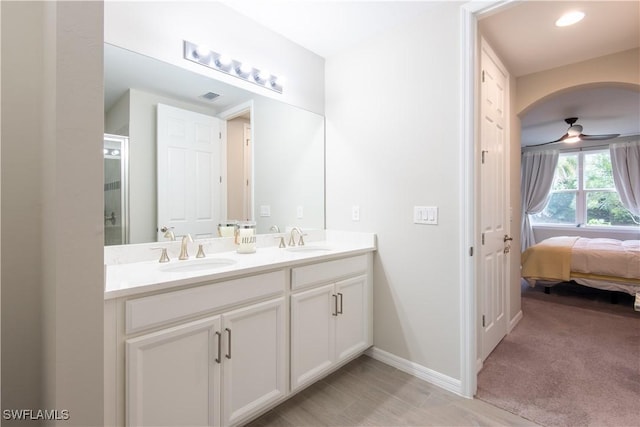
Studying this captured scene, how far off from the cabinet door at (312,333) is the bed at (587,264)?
3.36 m

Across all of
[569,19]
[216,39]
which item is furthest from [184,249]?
[569,19]

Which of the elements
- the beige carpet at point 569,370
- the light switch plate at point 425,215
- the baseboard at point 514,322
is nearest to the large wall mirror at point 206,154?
the light switch plate at point 425,215

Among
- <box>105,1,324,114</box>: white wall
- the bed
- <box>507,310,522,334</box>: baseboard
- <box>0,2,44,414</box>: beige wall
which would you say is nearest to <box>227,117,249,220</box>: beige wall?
<box>105,1,324,114</box>: white wall

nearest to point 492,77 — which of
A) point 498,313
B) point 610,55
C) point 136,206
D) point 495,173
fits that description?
point 495,173

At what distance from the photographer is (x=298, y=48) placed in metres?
2.38

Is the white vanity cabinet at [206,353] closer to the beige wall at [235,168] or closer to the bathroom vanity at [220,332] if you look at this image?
the bathroom vanity at [220,332]

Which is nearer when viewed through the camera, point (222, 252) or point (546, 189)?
point (222, 252)

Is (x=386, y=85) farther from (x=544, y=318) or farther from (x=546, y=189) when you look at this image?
(x=546, y=189)

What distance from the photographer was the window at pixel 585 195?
18.0 ft

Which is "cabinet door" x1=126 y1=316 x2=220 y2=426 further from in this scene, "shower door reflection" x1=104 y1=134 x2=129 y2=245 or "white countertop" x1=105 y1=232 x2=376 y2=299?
"shower door reflection" x1=104 y1=134 x2=129 y2=245

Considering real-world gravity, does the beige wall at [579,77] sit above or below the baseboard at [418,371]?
above

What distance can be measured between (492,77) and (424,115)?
834 mm

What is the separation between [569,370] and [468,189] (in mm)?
1583

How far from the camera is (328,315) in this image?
1.88 m
